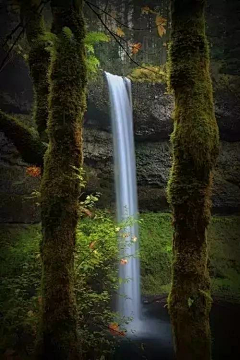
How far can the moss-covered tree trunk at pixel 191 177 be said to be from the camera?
3.20m

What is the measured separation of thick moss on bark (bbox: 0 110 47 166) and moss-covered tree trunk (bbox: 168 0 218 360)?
1865 millimetres

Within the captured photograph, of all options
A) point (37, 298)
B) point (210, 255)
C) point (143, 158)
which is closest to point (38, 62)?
point (37, 298)

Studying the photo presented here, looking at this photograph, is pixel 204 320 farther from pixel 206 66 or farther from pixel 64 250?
pixel 206 66

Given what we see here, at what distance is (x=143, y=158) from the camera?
12.3 meters

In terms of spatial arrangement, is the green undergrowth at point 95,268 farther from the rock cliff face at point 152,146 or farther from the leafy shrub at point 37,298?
the rock cliff face at point 152,146

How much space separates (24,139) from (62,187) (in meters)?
1.14

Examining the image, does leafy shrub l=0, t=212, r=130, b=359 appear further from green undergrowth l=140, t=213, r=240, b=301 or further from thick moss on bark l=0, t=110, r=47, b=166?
green undergrowth l=140, t=213, r=240, b=301

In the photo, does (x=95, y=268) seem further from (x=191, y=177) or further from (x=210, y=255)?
(x=191, y=177)

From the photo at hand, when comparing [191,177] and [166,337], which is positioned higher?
[191,177]

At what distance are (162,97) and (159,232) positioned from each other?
4.71 meters

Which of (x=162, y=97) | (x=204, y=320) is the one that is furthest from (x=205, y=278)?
(x=162, y=97)

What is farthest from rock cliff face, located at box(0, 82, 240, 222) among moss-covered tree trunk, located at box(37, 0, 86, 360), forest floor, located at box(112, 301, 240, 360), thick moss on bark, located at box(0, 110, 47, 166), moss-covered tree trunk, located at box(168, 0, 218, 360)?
moss-covered tree trunk, located at box(168, 0, 218, 360)

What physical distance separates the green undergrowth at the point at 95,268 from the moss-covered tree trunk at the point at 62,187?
636 mm

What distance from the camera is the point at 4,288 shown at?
4602 millimetres
